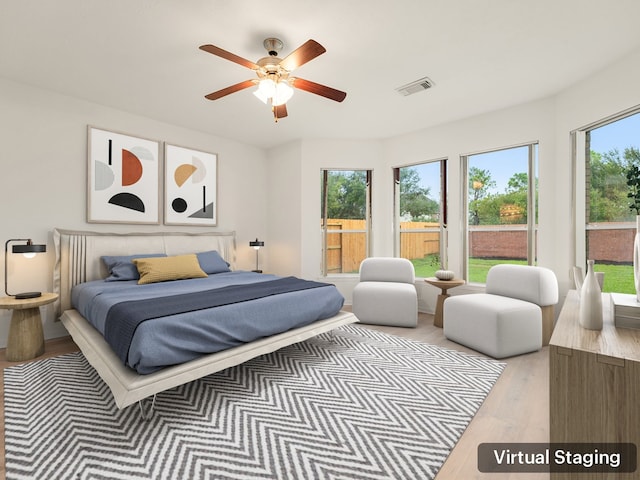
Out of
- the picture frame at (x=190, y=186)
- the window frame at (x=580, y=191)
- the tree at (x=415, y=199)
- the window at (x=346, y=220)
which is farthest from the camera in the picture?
the window at (x=346, y=220)

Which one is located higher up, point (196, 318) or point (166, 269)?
point (166, 269)

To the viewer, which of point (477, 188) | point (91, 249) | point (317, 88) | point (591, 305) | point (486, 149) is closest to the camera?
point (591, 305)

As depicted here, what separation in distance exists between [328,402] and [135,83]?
3.42 m

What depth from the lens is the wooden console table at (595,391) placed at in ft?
3.56

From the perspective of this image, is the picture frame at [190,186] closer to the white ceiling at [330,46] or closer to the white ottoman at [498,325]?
the white ceiling at [330,46]

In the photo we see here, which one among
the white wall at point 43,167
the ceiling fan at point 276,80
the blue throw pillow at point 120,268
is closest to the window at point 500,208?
the ceiling fan at point 276,80

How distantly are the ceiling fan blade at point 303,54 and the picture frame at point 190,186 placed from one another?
101 inches

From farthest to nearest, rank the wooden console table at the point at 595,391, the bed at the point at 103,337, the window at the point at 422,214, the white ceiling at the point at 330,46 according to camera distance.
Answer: the window at the point at 422,214, the white ceiling at the point at 330,46, the bed at the point at 103,337, the wooden console table at the point at 595,391

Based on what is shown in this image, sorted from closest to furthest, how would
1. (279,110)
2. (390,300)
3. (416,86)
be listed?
(279,110) → (416,86) → (390,300)

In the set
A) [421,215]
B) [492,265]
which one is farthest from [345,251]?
[492,265]

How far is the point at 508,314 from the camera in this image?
271 cm

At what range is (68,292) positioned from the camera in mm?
3238

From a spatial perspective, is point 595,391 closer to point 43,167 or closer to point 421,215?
point 421,215

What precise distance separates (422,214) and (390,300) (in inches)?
65.6
